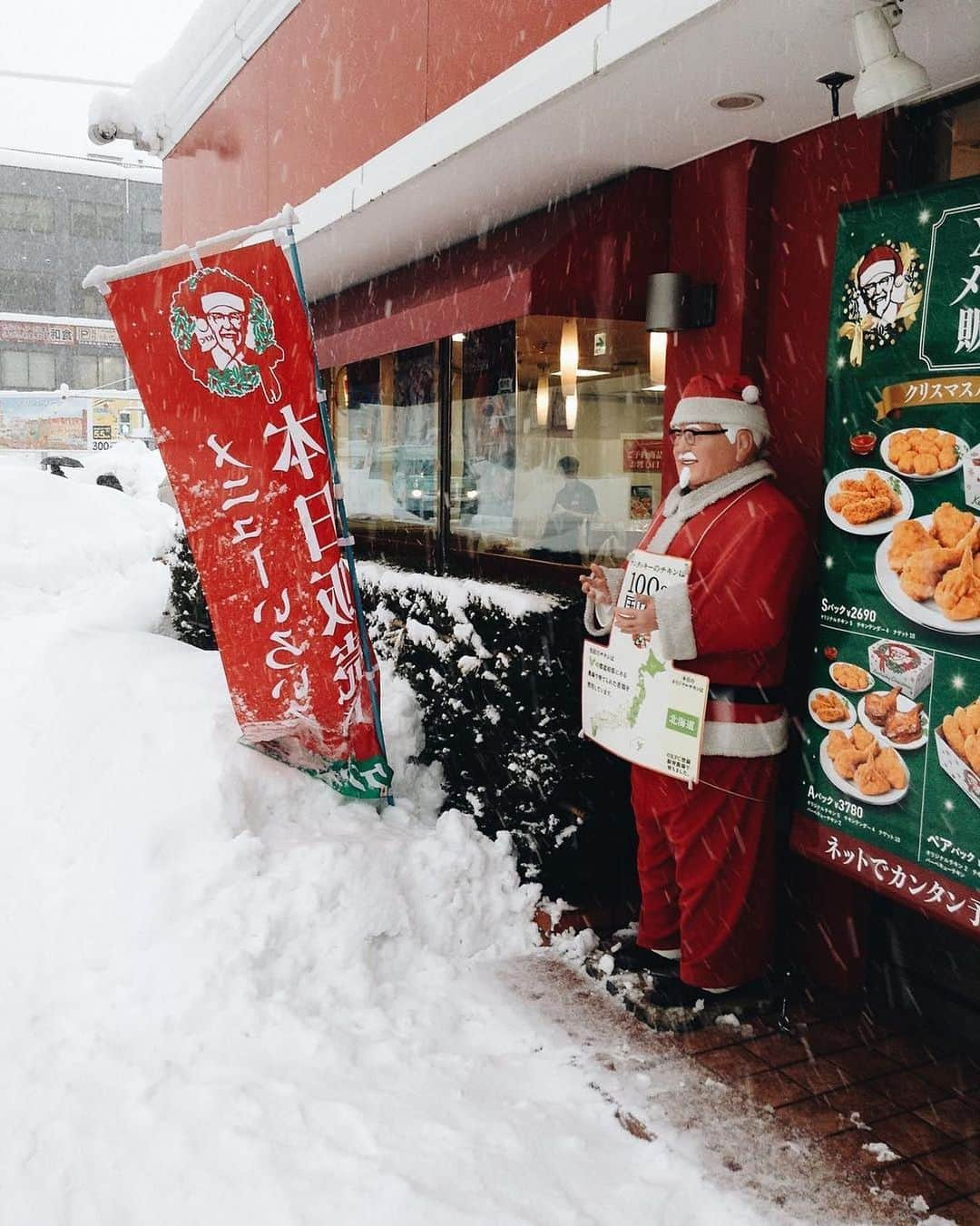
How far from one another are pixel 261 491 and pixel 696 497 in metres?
1.96

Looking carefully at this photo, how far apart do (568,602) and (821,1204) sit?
2630 millimetres


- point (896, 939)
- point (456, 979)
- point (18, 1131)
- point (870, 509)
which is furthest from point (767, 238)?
point (18, 1131)

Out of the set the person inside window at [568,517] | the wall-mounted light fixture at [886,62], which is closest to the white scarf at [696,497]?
the wall-mounted light fixture at [886,62]

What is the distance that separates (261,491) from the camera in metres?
4.56

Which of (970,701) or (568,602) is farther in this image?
(568,602)

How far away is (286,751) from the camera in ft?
15.9

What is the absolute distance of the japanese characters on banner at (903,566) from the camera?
315 cm

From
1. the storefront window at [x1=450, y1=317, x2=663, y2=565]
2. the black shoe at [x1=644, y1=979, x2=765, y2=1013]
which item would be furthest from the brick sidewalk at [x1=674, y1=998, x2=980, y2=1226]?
the storefront window at [x1=450, y1=317, x2=663, y2=565]

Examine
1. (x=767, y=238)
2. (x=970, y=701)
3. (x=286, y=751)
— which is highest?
(x=767, y=238)

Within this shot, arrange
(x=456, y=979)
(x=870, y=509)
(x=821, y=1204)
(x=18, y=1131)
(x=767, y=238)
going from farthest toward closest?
(x=767, y=238), (x=456, y=979), (x=870, y=509), (x=18, y=1131), (x=821, y=1204)

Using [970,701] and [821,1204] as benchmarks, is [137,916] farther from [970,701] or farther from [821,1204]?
[970,701]

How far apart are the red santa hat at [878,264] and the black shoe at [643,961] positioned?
2.80 m

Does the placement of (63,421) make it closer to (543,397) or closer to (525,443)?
(525,443)

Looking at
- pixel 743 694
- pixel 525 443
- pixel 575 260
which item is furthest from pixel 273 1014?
pixel 525 443
